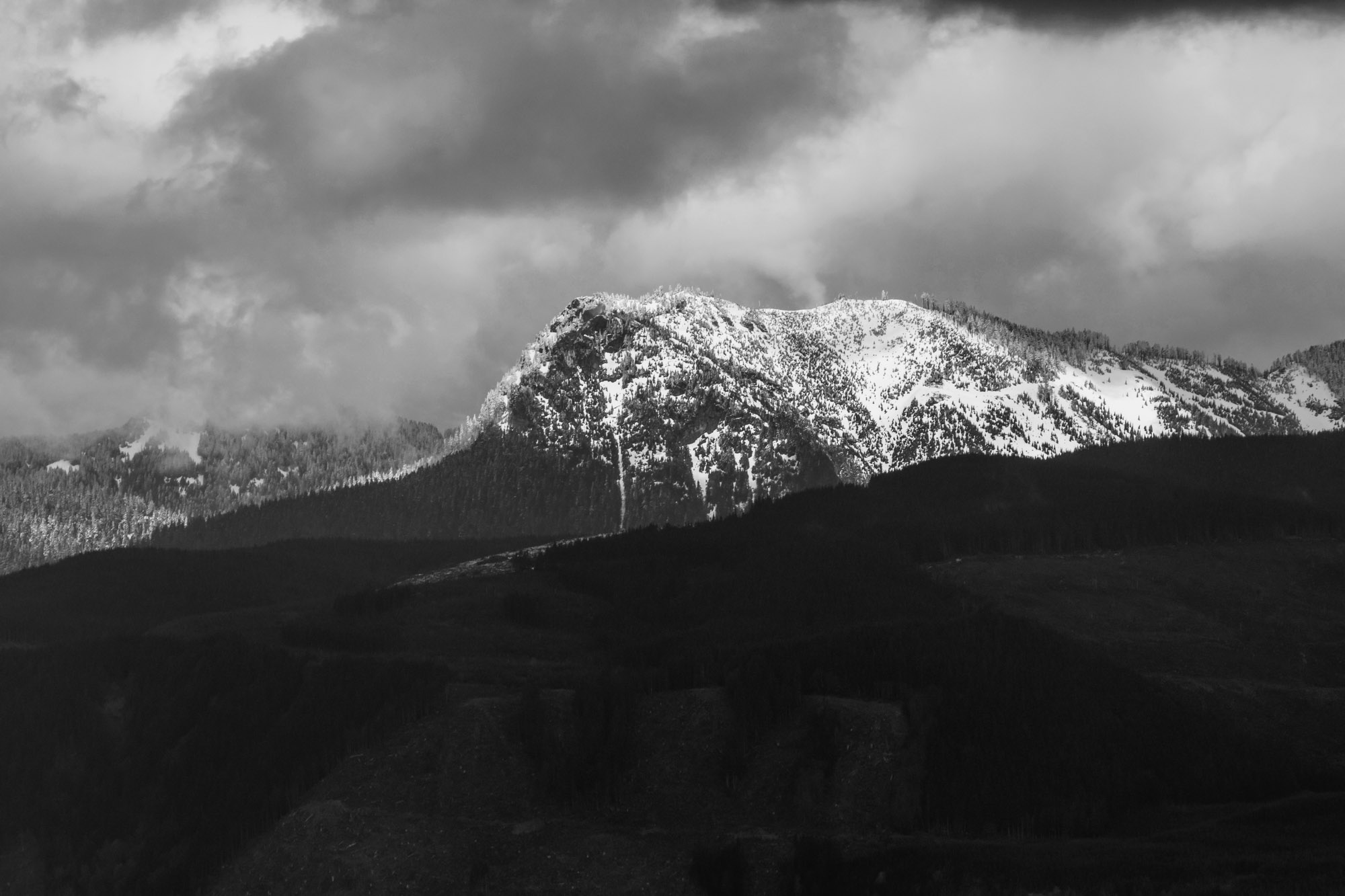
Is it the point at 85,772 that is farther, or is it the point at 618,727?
the point at 85,772

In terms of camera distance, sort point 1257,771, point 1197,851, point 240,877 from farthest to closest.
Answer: point 1257,771 < point 240,877 < point 1197,851

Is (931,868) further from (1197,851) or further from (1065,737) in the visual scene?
(1065,737)

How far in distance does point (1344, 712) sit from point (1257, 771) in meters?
27.7

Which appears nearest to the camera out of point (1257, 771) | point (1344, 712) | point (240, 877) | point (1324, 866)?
point (1324, 866)

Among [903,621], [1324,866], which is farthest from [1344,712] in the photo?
[1324,866]

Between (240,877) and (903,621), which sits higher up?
(903,621)

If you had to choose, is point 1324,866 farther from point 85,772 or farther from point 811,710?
point 85,772

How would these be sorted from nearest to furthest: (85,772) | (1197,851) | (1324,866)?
1. (1324,866)
2. (1197,851)
3. (85,772)

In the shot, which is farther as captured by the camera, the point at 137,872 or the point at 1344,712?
the point at 1344,712

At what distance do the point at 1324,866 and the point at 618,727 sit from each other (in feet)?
218

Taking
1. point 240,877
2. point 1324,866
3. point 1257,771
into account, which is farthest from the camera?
point 1257,771

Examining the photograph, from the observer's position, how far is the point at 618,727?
15925 cm

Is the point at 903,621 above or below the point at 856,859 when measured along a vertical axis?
above

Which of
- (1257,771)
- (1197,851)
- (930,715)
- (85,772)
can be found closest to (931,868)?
(1197,851)
